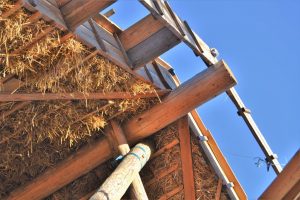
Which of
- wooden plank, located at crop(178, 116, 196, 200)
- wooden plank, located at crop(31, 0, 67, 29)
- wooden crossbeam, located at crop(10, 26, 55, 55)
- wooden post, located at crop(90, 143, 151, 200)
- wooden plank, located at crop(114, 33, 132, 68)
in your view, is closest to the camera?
wooden plank, located at crop(31, 0, 67, 29)

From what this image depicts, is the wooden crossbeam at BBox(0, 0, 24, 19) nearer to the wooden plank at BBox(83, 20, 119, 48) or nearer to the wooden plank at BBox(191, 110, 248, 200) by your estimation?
the wooden plank at BBox(83, 20, 119, 48)

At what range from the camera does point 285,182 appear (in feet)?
14.8

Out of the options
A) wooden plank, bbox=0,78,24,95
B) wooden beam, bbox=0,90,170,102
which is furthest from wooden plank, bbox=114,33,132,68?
wooden plank, bbox=0,78,24,95

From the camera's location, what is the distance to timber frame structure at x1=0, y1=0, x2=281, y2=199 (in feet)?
13.5

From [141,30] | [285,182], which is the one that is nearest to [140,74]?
[141,30]

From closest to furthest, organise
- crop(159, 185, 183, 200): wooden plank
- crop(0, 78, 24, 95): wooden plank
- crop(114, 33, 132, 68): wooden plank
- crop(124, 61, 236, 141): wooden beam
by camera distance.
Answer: crop(0, 78, 24, 95): wooden plank < crop(114, 33, 132, 68): wooden plank < crop(124, 61, 236, 141): wooden beam < crop(159, 185, 183, 200): wooden plank

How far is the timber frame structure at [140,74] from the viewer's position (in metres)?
4.13

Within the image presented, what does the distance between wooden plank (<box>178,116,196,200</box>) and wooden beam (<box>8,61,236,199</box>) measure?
228mm

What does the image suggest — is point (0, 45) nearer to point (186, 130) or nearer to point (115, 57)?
point (115, 57)

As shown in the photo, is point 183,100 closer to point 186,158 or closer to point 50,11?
point 186,158

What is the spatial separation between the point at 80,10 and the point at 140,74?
1.07 m

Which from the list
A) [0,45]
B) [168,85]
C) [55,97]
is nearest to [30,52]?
[0,45]

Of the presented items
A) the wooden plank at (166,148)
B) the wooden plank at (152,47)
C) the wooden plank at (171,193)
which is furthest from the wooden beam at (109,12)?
the wooden plank at (171,193)

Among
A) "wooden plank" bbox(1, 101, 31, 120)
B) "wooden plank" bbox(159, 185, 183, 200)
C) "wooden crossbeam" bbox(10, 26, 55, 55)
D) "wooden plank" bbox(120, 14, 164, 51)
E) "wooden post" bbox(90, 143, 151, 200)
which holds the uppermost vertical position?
"wooden crossbeam" bbox(10, 26, 55, 55)
